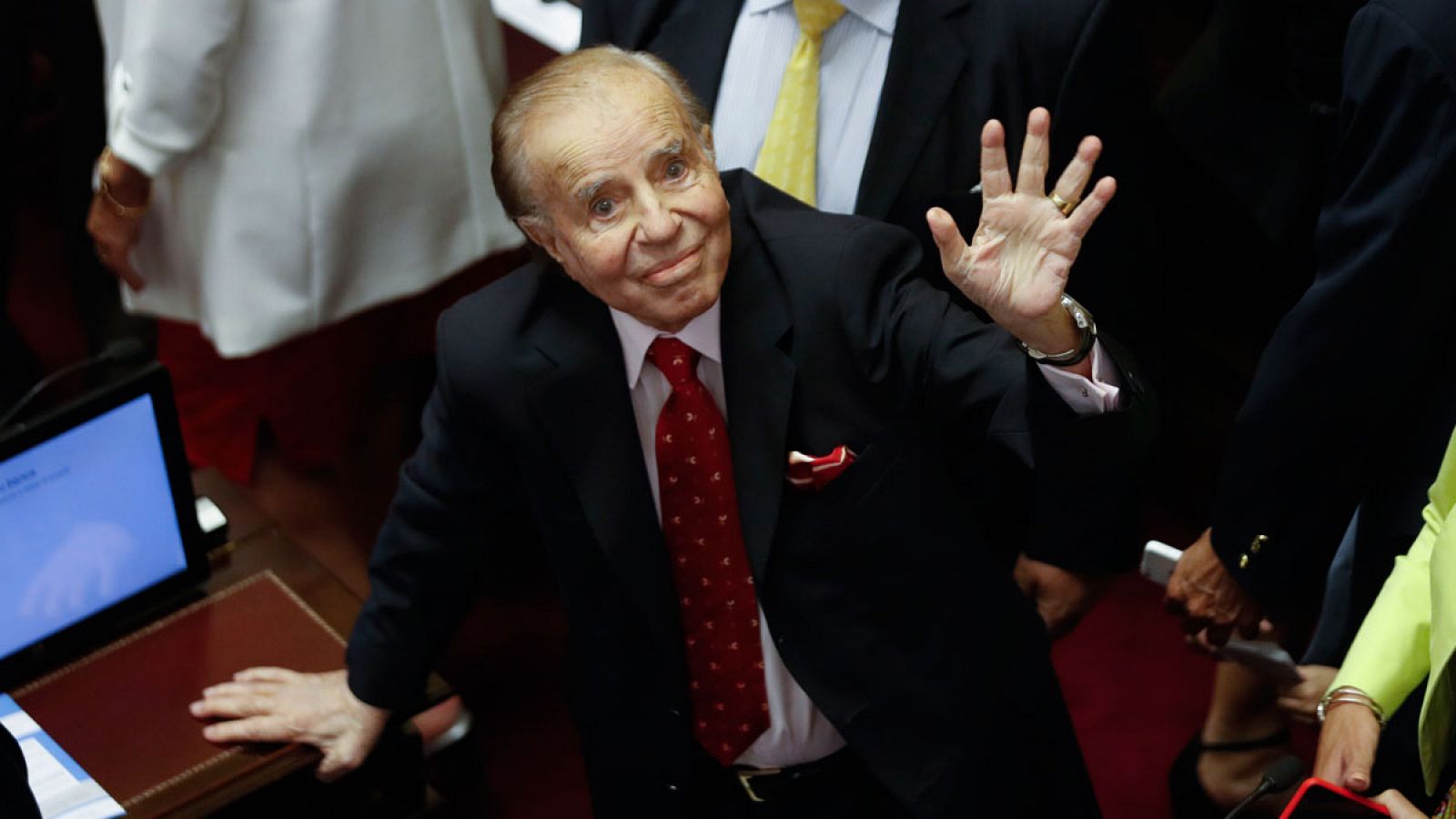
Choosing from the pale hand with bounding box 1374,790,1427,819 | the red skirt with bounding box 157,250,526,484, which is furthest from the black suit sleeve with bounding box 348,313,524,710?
the red skirt with bounding box 157,250,526,484

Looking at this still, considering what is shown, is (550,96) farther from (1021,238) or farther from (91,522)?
(91,522)

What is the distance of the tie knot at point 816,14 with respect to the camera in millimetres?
2457

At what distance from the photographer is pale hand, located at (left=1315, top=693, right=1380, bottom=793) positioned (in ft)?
6.75

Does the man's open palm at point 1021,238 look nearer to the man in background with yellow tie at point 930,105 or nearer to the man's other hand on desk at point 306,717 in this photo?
the man in background with yellow tie at point 930,105

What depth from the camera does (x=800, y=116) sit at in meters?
2.49

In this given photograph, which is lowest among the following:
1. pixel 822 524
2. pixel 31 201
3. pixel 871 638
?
Result: pixel 31 201

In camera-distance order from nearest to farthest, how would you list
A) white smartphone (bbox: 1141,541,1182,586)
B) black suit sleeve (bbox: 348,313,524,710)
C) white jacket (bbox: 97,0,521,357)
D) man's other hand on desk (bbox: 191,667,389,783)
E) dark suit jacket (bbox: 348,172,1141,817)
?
dark suit jacket (bbox: 348,172,1141,817) < black suit sleeve (bbox: 348,313,524,710) < man's other hand on desk (bbox: 191,667,389,783) < white smartphone (bbox: 1141,541,1182,586) < white jacket (bbox: 97,0,521,357)

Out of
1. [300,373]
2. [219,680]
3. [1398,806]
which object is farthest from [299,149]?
[1398,806]

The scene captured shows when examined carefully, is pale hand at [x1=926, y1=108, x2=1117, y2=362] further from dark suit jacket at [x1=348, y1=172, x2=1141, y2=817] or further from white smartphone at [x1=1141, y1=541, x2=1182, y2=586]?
white smartphone at [x1=1141, y1=541, x2=1182, y2=586]

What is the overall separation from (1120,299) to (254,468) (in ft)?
7.48

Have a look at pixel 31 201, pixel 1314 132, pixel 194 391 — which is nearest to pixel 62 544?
pixel 194 391

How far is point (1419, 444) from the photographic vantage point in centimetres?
237

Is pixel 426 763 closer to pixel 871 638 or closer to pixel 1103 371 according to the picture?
pixel 871 638

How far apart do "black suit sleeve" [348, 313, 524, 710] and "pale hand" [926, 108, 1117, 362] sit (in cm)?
63
